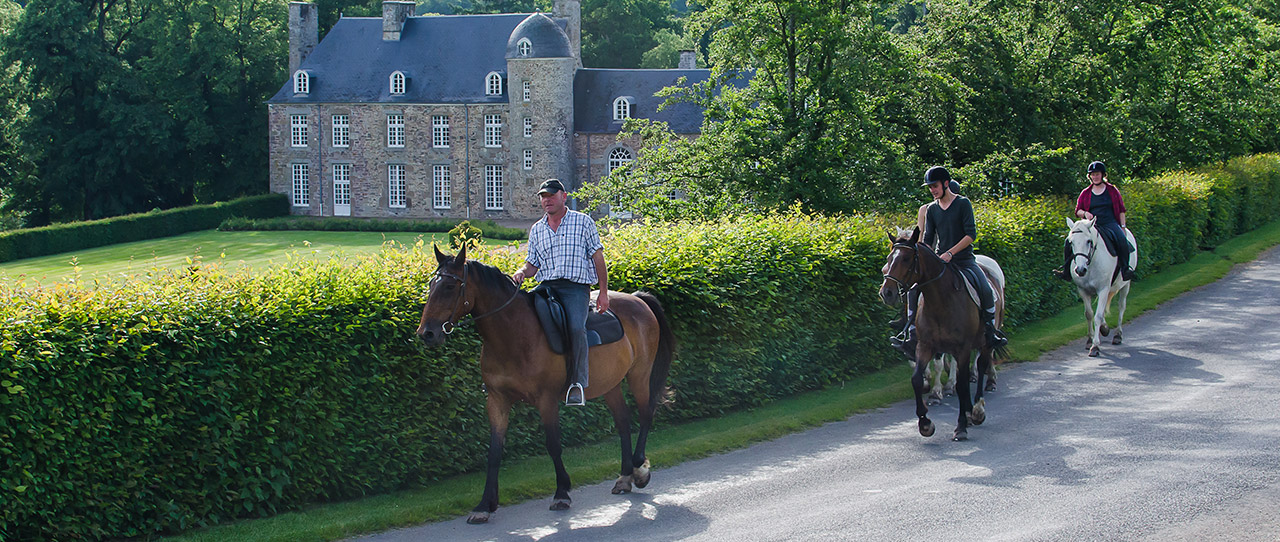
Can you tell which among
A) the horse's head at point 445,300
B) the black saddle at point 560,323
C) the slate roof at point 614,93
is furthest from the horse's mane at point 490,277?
the slate roof at point 614,93

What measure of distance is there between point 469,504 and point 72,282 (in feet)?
11.6

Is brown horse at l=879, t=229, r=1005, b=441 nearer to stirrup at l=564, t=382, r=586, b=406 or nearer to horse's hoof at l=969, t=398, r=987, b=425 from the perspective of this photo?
horse's hoof at l=969, t=398, r=987, b=425

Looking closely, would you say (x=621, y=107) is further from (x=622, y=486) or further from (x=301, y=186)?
(x=622, y=486)

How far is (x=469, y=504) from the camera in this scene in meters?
9.57

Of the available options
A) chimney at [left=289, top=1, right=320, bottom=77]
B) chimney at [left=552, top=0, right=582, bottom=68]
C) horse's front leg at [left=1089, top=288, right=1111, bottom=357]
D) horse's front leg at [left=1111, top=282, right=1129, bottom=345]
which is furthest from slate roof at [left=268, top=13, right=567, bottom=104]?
horse's front leg at [left=1089, top=288, right=1111, bottom=357]

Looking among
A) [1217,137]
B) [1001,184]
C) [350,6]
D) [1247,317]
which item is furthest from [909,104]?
[350,6]

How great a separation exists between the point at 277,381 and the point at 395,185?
6418 centimetres

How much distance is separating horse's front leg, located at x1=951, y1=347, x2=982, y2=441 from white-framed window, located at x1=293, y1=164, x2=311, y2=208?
64359mm

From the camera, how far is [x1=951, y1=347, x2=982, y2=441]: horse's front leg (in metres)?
11.7

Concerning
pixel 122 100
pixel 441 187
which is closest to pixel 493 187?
pixel 441 187

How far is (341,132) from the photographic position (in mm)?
71875

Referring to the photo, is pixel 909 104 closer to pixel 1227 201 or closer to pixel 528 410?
pixel 1227 201

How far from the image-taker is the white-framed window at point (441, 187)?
70.8 m

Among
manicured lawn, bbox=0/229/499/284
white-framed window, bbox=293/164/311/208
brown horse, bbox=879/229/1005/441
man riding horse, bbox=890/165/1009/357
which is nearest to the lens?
brown horse, bbox=879/229/1005/441
